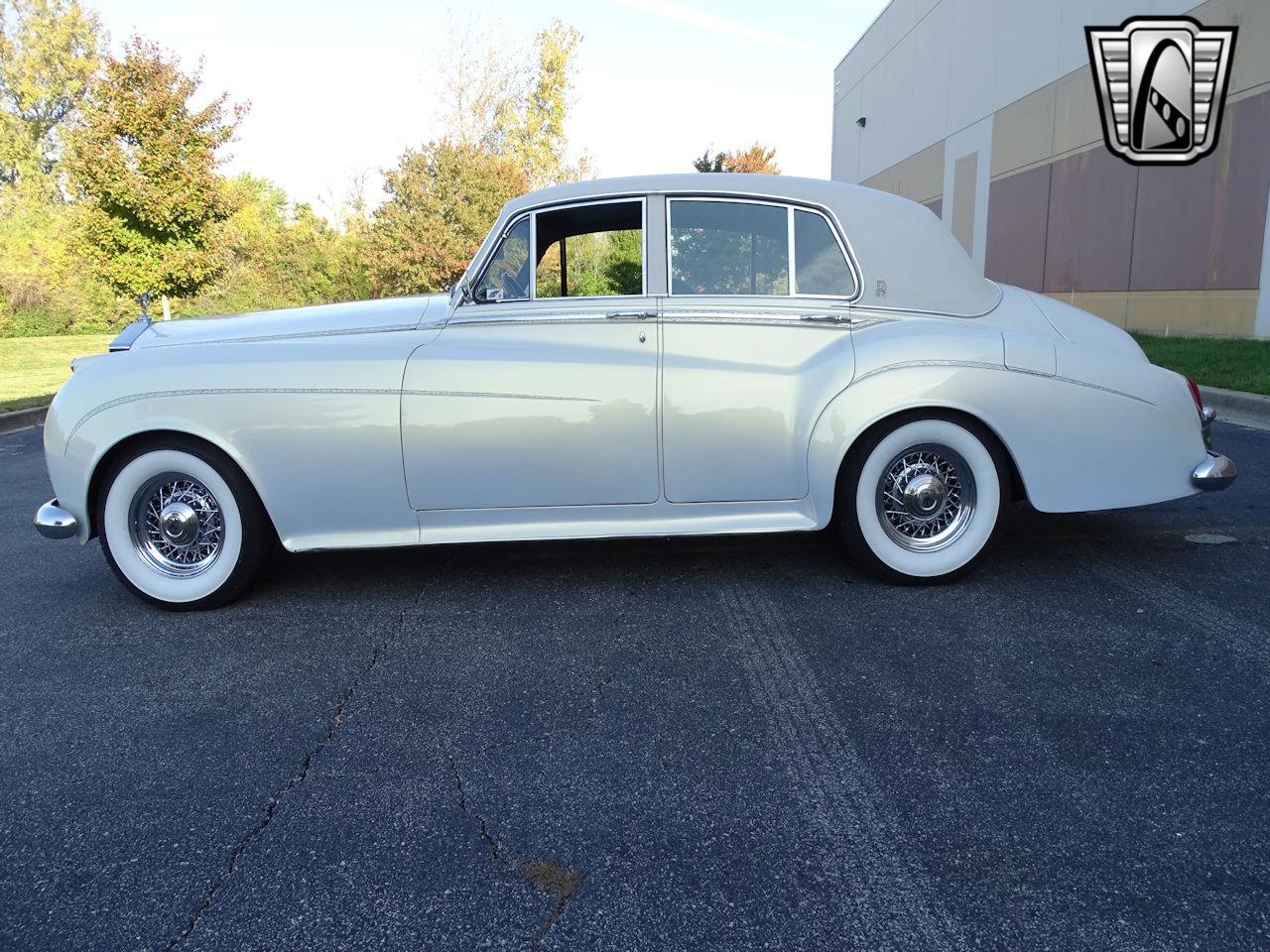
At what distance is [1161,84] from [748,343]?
14.1 metres

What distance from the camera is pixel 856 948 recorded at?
170cm

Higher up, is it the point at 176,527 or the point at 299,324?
the point at 299,324

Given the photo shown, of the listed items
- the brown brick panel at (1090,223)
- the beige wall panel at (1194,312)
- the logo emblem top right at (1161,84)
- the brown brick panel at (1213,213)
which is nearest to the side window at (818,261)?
the brown brick panel at (1213,213)

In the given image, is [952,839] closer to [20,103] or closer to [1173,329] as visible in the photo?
[1173,329]

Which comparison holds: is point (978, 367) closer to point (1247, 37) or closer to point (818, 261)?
point (818, 261)

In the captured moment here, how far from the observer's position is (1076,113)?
16.9m

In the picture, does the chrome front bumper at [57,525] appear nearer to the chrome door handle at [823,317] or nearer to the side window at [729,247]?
the side window at [729,247]

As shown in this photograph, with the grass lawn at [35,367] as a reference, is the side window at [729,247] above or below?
above

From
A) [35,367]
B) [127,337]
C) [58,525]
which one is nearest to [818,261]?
[127,337]

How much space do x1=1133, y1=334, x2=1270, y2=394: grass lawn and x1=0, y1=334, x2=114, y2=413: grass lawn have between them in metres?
13.0

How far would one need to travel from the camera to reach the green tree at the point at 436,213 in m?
24.2

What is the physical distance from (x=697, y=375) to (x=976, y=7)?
22.2 meters

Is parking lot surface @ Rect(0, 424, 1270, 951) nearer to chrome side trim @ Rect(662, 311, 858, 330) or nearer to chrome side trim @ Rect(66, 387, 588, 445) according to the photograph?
chrome side trim @ Rect(66, 387, 588, 445)

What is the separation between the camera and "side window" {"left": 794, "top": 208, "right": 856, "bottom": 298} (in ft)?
12.7
